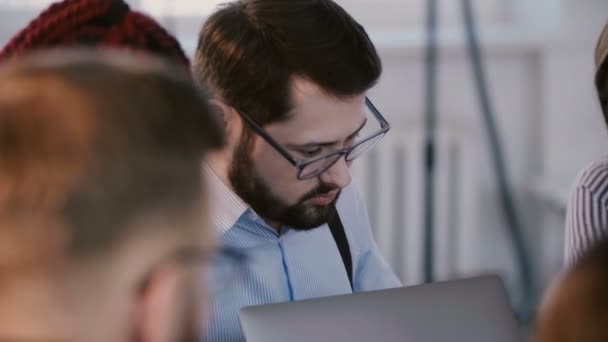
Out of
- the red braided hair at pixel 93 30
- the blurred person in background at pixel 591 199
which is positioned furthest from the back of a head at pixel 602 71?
the red braided hair at pixel 93 30

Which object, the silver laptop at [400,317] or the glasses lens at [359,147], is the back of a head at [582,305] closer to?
the silver laptop at [400,317]

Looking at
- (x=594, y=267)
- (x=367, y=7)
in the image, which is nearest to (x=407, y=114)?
(x=367, y=7)

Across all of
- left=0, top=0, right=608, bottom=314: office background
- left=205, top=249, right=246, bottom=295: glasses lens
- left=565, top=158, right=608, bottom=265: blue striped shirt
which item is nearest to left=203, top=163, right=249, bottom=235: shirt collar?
left=565, top=158, right=608, bottom=265: blue striped shirt

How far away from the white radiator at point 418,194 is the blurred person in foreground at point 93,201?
2455mm

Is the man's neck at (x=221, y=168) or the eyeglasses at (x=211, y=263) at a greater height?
the eyeglasses at (x=211, y=263)

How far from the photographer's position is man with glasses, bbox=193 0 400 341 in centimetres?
143

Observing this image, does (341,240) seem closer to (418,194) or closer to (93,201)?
(93,201)

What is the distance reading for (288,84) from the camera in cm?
143

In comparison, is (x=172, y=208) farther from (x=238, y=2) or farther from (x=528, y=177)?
(x=528, y=177)

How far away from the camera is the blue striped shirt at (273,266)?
1438mm

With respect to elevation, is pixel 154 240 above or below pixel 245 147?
above

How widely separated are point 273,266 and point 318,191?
129 mm

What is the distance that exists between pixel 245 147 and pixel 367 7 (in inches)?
67.0

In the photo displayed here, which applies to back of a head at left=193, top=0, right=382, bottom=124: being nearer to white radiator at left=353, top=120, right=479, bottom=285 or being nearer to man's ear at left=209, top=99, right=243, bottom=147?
man's ear at left=209, top=99, right=243, bottom=147
